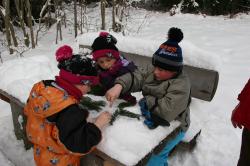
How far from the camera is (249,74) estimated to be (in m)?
4.87

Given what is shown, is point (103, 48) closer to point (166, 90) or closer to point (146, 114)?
point (166, 90)

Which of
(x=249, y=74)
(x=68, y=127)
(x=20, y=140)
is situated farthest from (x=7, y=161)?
(x=249, y=74)

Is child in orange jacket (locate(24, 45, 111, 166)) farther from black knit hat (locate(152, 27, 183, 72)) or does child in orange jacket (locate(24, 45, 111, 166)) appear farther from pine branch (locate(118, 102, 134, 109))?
black knit hat (locate(152, 27, 183, 72))

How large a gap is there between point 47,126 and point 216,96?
2769 mm

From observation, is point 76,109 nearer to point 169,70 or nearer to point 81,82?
point 81,82

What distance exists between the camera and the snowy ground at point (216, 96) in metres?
3.24

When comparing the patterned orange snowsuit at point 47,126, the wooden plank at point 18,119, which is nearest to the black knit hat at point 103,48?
the patterned orange snowsuit at point 47,126

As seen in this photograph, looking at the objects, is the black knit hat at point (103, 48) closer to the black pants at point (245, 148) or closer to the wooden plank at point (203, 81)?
the wooden plank at point (203, 81)

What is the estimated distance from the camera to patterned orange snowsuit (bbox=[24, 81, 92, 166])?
202 cm

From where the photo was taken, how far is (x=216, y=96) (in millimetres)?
4277

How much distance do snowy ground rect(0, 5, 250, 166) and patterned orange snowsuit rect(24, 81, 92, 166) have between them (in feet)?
3.03

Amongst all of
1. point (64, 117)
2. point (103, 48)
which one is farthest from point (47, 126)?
point (103, 48)

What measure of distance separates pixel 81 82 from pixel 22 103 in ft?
3.19

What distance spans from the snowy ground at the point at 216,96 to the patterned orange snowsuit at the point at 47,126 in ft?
3.03
